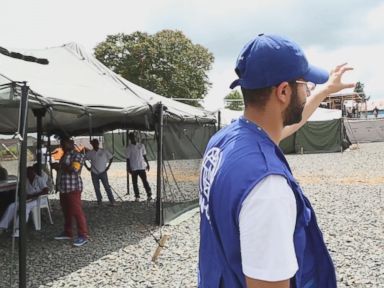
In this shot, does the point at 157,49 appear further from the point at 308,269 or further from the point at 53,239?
the point at 308,269

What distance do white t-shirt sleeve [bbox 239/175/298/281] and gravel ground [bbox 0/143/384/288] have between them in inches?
164

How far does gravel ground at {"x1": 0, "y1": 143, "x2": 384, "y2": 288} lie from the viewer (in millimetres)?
5574

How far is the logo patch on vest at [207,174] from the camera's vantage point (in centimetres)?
150

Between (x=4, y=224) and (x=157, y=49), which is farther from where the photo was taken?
(x=157, y=49)

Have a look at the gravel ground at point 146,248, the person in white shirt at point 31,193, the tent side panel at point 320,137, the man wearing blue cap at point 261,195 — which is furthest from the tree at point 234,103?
the tent side panel at point 320,137

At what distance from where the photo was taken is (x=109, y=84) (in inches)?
339

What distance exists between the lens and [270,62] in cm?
146

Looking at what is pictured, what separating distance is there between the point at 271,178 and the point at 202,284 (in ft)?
1.72

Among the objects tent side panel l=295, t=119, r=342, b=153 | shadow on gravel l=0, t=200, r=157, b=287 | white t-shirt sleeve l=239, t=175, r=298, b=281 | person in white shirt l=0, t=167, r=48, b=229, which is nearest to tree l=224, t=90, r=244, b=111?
white t-shirt sleeve l=239, t=175, r=298, b=281

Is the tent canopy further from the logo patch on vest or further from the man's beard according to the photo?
the man's beard

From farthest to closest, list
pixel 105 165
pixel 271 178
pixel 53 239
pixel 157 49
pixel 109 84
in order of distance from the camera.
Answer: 1. pixel 157 49
2. pixel 105 165
3. pixel 109 84
4. pixel 53 239
5. pixel 271 178

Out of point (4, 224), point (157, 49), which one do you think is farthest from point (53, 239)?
point (157, 49)

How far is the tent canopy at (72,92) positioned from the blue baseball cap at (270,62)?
404cm

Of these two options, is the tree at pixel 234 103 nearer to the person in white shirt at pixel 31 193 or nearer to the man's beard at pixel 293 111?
the man's beard at pixel 293 111
